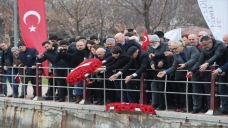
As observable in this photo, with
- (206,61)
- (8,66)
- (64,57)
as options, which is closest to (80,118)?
(64,57)

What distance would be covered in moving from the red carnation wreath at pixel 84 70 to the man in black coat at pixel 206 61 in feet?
8.51

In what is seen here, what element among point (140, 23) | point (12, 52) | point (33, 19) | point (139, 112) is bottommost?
point (139, 112)

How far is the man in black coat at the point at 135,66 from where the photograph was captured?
478 inches

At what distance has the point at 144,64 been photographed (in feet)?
39.8

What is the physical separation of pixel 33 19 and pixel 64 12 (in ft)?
41.6

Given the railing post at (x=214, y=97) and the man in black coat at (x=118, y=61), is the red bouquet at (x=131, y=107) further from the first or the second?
the railing post at (x=214, y=97)

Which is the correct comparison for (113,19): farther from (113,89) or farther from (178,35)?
(113,89)

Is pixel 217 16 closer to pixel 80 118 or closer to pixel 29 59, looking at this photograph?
pixel 80 118

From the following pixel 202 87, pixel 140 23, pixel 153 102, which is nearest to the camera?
pixel 202 87

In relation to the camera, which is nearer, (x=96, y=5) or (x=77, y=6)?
(x=77, y=6)

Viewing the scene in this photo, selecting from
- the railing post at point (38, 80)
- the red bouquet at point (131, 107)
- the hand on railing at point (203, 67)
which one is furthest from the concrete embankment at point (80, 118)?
the hand on railing at point (203, 67)

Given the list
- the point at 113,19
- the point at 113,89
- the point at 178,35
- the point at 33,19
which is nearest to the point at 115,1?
the point at 113,19

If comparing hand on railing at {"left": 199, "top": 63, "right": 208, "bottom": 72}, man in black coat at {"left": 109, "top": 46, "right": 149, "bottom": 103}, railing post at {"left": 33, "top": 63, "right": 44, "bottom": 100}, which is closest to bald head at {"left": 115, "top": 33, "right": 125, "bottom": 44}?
man in black coat at {"left": 109, "top": 46, "right": 149, "bottom": 103}

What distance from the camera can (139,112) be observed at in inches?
462
